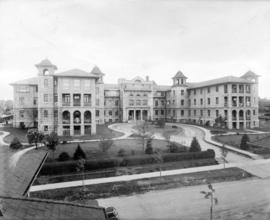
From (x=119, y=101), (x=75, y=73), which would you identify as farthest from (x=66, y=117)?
(x=119, y=101)

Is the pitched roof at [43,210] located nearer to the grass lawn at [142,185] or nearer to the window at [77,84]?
the grass lawn at [142,185]

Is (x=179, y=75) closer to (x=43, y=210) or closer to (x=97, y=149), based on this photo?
(x=97, y=149)

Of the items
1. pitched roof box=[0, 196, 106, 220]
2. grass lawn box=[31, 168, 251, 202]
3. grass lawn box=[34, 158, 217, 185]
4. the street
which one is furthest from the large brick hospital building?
pitched roof box=[0, 196, 106, 220]

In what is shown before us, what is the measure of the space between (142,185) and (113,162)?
4.32m

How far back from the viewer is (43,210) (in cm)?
413

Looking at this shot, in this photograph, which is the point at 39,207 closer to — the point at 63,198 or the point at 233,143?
Result: the point at 63,198

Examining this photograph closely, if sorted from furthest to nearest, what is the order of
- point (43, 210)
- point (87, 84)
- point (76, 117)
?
point (76, 117) < point (87, 84) < point (43, 210)

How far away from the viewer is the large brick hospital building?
32.1m

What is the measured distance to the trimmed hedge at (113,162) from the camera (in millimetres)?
15113

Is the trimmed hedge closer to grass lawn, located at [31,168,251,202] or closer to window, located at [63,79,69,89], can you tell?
grass lawn, located at [31,168,251,202]

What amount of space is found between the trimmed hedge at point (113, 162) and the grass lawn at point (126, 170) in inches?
17.6

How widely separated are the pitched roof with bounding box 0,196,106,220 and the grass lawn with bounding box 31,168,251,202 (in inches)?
307

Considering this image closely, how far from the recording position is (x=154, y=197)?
37.8ft

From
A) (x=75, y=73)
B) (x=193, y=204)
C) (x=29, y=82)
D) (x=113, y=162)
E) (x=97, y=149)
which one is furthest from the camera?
(x=29, y=82)
